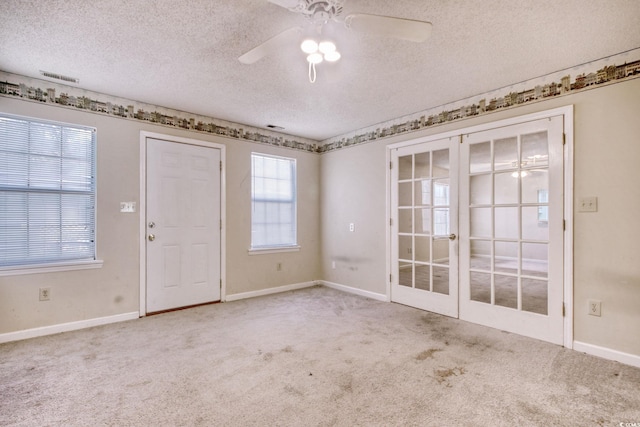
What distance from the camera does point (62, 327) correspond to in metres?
3.16

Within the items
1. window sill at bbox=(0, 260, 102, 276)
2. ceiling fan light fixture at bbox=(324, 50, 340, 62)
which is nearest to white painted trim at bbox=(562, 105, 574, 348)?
ceiling fan light fixture at bbox=(324, 50, 340, 62)

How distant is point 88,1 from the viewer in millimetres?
1933

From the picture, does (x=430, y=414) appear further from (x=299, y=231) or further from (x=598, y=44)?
(x=299, y=231)

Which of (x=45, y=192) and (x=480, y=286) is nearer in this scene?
(x=45, y=192)

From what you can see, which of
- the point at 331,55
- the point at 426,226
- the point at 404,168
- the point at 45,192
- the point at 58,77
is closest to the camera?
the point at 331,55

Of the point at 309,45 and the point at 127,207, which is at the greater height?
the point at 309,45

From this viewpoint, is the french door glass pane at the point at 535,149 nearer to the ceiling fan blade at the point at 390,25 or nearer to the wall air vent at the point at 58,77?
the ceiling fan blade at the point at 390,25

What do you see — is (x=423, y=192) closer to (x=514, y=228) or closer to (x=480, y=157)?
(x=480, y=157)

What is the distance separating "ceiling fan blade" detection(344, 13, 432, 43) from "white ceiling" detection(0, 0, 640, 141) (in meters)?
0.34

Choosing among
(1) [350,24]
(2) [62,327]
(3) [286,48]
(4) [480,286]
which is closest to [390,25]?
(1) [350,24]

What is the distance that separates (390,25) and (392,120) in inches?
104

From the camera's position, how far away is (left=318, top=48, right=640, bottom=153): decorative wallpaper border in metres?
2.56

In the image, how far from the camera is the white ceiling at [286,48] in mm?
1999

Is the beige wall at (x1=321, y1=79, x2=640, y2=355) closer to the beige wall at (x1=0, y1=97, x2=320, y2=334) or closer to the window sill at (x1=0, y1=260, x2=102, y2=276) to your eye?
the beige wall at (x1=0, y1=97, x2=320, y2=334)
